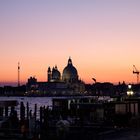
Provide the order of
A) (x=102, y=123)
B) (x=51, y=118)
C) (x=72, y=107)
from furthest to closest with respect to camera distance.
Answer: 1. (x=72, y=107)
2. (x=51, y=118)
3. (x=102, y=123)

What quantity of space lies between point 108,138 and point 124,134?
8.36ft

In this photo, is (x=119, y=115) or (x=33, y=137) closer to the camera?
(x=33, y=137)

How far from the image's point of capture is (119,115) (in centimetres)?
4481

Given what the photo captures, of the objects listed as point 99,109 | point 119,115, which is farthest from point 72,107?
point 119,115

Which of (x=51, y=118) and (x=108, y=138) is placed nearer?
(x=108, y=138)

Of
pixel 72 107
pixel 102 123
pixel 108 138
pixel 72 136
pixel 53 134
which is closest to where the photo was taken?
pixel 108 138

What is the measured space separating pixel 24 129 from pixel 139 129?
344 inches

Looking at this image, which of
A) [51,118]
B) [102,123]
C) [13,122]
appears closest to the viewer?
[102,123]

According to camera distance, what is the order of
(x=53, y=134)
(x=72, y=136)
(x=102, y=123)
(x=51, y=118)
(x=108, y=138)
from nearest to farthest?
(x=108, y=138) < (x=72, y=136) < (x=53, y=134) < (x=102, y=123) < (x=51, y=118)

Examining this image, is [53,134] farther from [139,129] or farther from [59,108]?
[59,108]

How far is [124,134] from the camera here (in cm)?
3556

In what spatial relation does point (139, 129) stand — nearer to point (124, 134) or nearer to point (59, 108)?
point (124, 134)

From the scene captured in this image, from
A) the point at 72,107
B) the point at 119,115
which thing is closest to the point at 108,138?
the point at 119,115

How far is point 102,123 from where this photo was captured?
145 ft
